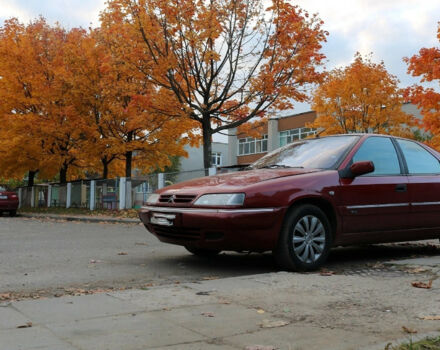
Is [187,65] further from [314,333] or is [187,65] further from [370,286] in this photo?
[314,333]

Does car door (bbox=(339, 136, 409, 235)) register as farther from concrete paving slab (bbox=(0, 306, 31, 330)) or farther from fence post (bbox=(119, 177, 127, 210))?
fence post (bbox=(119, 177, 127, 210))

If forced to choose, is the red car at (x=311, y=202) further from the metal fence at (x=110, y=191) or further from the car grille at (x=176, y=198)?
the metal fence at (x=110, y=191)

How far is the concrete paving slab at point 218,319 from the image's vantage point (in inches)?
138

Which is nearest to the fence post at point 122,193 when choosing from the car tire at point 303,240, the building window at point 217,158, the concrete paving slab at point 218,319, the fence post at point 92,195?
the fence post at point 92,195

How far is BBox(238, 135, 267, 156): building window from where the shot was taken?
5599 centimetres

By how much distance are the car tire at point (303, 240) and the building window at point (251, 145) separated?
162ft

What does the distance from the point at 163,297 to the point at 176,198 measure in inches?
73.3

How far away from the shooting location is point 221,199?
18.9 feet

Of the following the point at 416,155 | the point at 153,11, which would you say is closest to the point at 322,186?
the point at 416,155

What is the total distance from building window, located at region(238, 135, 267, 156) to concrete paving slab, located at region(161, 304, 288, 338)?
5161cm

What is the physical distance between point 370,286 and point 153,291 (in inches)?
79.0


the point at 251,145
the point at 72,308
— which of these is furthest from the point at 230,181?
the point at 251,145

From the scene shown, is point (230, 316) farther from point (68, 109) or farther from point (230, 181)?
point (68, 109)

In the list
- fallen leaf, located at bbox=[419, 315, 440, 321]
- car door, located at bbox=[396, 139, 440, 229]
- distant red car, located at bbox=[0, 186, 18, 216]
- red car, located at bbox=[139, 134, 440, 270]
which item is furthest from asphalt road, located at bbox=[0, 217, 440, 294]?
distant red car, located at bbox=[0, 186, 18, 216]
